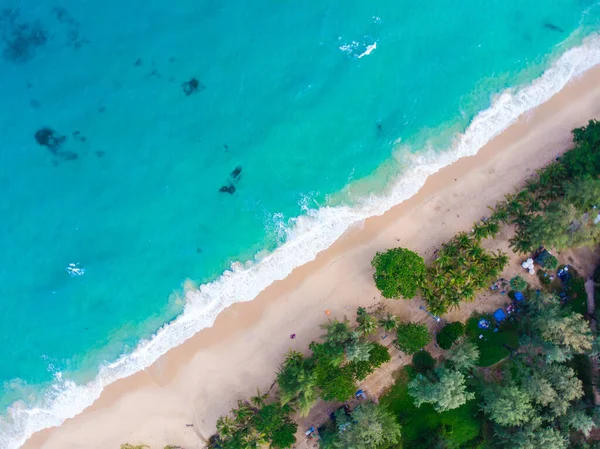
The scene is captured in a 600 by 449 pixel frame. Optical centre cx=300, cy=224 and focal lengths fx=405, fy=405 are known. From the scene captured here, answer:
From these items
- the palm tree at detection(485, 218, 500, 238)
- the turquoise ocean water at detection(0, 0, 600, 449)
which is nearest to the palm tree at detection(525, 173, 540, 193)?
the palm tree at detection(485, 218, 500, 238)

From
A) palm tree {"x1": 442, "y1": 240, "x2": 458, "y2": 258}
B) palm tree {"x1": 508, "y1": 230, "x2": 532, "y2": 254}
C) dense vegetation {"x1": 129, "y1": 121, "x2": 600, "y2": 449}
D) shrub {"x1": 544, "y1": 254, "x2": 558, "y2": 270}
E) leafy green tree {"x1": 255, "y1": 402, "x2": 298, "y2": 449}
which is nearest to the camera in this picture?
dense vegetation {"x1": 129, "y1": 121, "x2": 600, "y2": 449}

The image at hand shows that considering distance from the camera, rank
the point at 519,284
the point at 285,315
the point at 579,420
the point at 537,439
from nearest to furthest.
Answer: the point at 537,439 < the point at 579,420 < the point at 519,284 < the point at 285,315

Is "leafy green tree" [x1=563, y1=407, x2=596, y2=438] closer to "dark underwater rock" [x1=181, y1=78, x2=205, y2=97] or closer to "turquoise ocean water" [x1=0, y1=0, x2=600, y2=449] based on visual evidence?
"turquoise ocean water" [x1=0, y1=0, x2=600, y2=449]

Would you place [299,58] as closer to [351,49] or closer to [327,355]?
[351,49]

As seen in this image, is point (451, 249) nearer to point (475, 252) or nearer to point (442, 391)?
point (475, 252)

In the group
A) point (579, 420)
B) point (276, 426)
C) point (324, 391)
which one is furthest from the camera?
point (276, 426)

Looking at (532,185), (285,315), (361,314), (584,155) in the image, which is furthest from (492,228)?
(285,315)

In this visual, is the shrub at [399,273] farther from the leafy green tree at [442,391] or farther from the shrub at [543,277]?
the shrub at [543,277]

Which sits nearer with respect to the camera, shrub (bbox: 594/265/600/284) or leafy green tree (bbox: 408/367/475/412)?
leafy green tree (bbox: 408/367/475/412)
